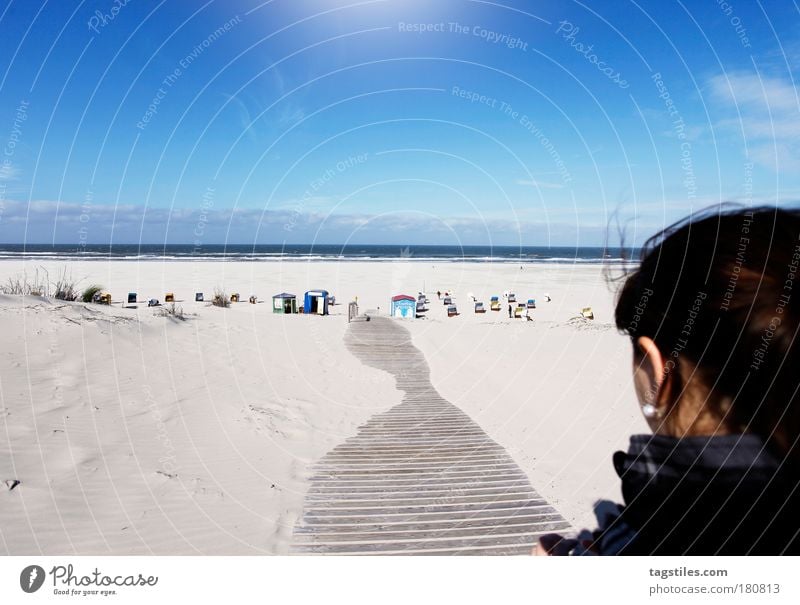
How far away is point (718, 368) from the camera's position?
3.97ft

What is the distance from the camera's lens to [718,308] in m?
1.15

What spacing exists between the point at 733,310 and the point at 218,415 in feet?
22.0

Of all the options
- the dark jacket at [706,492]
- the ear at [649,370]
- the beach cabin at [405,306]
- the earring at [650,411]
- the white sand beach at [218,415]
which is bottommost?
the white sand beach at [218,415]

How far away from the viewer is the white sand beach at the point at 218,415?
385 cm

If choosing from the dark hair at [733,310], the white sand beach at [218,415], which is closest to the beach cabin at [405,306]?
the white sand beach at [218,415]

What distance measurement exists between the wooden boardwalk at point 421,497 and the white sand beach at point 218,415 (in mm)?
225

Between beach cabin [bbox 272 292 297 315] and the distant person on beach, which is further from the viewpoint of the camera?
beach cabin [bbox 272 292 297 315]

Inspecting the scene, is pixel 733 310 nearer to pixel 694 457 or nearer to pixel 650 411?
pixel 650 411

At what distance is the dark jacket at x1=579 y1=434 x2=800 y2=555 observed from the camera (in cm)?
128
